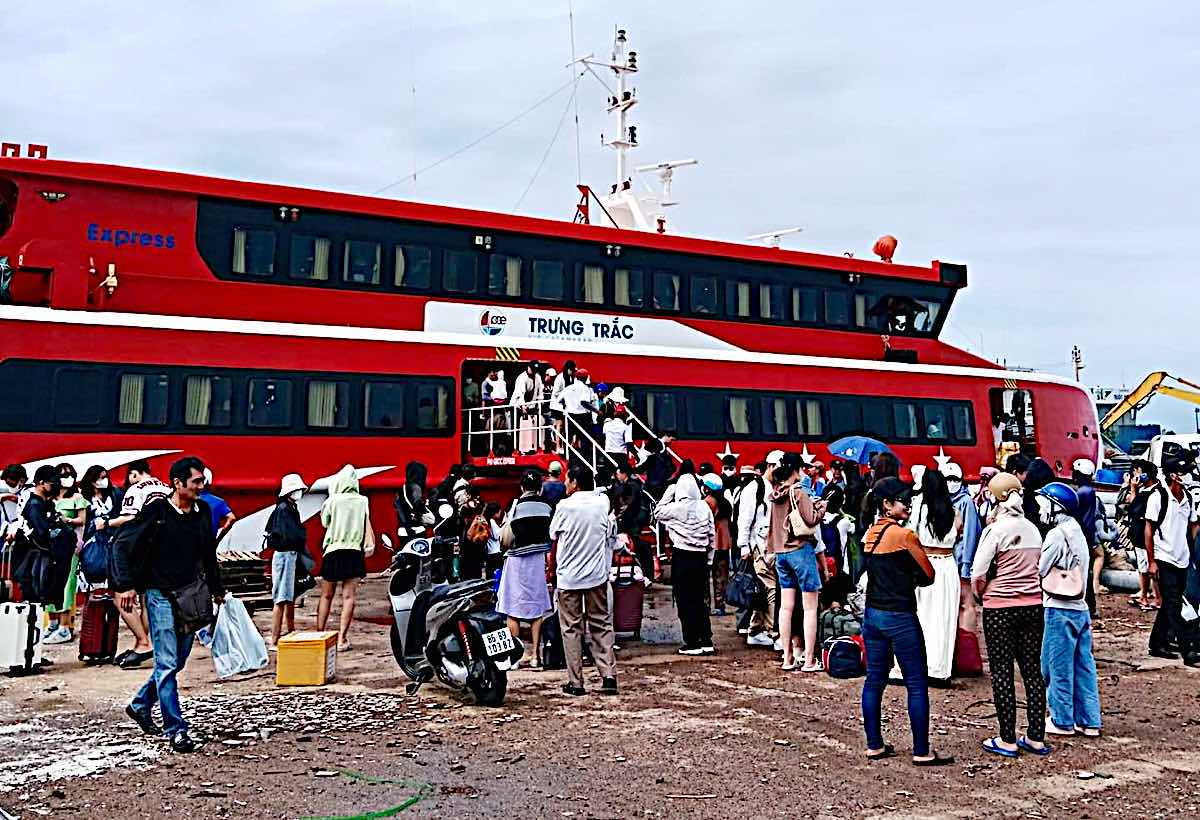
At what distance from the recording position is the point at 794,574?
884 centimetres

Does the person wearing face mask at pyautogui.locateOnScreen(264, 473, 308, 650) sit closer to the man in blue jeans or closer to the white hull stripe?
the man in blue jeans

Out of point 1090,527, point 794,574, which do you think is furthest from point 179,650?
point 1090,527

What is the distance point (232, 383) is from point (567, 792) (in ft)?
33.6

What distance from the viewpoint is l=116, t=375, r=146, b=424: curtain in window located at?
1358 centimetres

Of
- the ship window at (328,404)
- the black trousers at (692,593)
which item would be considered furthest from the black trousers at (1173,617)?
the ship window at (328,404)

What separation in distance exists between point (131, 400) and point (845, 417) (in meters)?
11.9

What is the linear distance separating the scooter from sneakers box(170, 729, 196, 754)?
1.89m

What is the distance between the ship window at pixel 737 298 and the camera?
19875 millimetres

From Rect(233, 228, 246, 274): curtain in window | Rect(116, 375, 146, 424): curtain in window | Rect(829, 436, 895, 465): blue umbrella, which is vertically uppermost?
Rect(233, 228, 246, 274): curtain in window

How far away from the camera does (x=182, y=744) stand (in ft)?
20.3

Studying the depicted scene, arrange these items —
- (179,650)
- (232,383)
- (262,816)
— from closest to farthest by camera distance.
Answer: (262,816), (179,650), (232,383)

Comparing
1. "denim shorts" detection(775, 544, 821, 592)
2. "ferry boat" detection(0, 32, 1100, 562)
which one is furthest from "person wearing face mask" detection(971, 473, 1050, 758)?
"ferry boat" detection(0, 32, 1100, 562)

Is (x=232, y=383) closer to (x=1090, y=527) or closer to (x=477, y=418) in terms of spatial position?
(x=477, y=418)

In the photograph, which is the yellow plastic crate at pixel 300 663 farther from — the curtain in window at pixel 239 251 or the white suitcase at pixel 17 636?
the curtain in window at pixel 239 251
